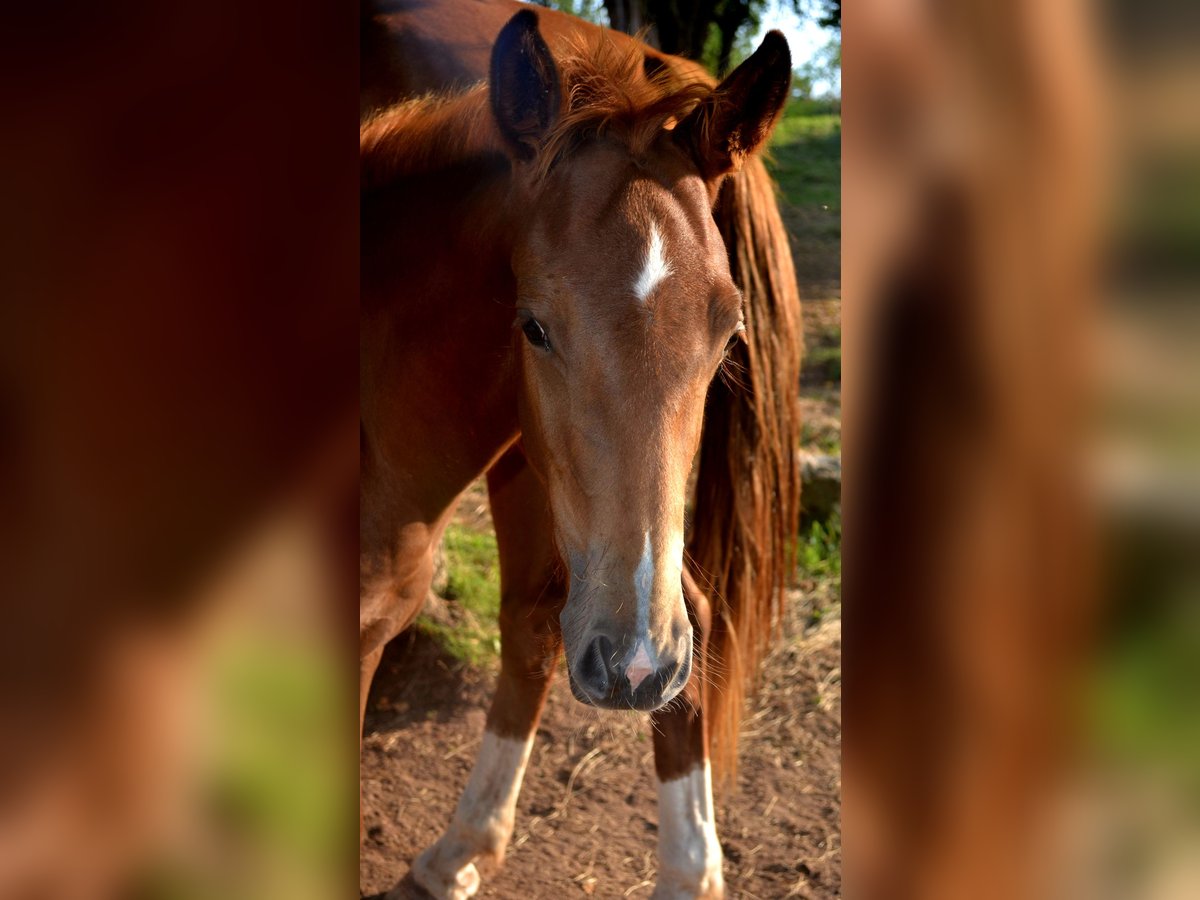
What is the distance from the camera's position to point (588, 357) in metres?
1.42

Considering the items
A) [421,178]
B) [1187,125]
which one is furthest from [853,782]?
[421,178]

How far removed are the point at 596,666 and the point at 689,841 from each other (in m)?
1.20

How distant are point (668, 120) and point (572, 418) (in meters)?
0.54

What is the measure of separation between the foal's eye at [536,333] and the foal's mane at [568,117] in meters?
0.24

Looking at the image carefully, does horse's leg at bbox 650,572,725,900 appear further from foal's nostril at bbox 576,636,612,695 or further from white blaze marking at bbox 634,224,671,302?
white blaze marking at bbox 634,224,671,302

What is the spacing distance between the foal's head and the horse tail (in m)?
0.64

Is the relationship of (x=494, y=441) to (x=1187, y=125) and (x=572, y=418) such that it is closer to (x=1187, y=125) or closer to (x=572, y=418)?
(x=572, y=418)

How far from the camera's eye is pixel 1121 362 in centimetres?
59

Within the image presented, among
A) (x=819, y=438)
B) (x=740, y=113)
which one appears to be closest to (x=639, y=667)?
(x=740, y=113)

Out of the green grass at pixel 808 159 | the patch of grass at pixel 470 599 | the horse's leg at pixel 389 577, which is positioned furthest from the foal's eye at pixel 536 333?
the green grass at pixel 808 159

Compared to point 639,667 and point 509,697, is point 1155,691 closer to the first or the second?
point 639,667

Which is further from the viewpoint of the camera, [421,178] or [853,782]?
[421,178]

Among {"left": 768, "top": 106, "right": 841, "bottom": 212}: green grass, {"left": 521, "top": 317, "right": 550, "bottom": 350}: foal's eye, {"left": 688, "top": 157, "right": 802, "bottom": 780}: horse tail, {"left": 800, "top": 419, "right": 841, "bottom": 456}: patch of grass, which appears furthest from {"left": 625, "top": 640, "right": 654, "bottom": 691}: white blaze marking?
{"left": 768, "top": 106, "right": 841, "bottom": 212}: green grass

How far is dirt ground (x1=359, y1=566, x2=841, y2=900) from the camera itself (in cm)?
276
